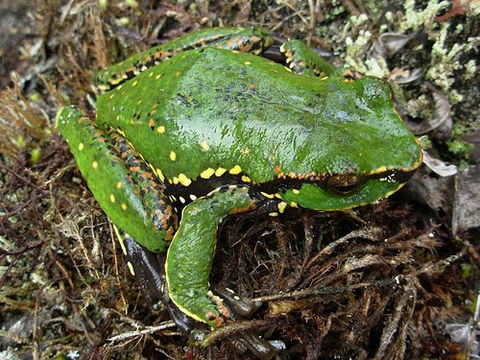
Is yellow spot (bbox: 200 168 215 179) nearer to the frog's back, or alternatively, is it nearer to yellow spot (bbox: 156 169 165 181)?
the frog's back

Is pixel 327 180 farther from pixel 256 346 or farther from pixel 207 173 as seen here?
pixel 256 346

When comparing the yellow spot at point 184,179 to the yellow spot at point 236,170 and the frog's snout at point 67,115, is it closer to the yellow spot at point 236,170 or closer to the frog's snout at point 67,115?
the yellow spot at point 236,170

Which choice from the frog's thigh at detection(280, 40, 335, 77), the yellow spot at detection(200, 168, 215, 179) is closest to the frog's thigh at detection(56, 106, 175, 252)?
the yellow spot at detection(200, 168, 215, 179)

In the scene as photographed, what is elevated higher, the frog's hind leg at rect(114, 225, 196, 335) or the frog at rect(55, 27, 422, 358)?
the frog at rect(55, 27, 422, 358)

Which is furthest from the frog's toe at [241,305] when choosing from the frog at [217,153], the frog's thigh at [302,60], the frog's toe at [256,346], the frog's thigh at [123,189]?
the frog's thigh at [302,60]

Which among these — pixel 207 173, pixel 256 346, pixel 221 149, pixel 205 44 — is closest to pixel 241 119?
pixel 221 149

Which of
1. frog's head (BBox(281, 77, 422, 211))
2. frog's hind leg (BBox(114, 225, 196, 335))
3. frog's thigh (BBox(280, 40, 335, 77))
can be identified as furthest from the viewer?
frog's thigh (BBox(280, 40, 335, 77))

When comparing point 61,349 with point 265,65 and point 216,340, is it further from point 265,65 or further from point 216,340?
point 265,65

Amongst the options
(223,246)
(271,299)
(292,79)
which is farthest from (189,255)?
(292,79)
